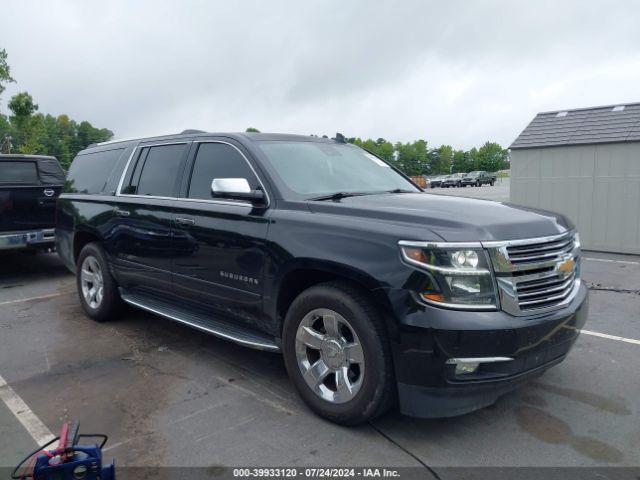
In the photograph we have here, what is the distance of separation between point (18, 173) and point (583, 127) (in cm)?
1088

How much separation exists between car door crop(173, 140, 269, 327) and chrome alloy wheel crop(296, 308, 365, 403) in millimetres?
530

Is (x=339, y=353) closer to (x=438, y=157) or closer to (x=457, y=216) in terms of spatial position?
(x=457, y=216)

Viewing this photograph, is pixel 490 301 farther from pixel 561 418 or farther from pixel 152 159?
pixel 152 159

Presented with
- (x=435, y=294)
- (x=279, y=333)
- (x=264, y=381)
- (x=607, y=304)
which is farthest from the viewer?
(x=607, y=304)

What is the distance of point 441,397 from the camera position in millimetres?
2896

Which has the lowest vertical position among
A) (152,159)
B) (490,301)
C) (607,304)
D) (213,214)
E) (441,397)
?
(607,304)

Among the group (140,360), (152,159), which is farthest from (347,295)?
(152,159)

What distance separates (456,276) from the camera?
9.39 feet

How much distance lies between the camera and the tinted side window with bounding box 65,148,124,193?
5.76m

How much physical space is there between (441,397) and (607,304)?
4261 millimetres

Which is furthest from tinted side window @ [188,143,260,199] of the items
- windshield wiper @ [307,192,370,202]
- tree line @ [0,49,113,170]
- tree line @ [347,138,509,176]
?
tree line @ [347,138,509,176]

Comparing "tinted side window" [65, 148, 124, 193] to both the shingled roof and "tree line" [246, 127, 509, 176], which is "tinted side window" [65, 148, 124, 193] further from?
"tree line" [246, 127, 509, 176]

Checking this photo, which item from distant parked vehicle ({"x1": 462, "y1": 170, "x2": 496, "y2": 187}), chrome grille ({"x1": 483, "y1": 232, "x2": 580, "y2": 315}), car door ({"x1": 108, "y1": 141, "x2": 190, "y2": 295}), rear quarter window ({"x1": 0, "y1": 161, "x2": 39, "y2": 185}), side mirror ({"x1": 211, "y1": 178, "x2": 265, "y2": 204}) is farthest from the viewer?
distant parked vehicle ({"x1": 462, "y1": 170, "x2": 496, "y2": 187})

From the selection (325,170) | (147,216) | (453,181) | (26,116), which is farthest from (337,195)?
(453,181)
